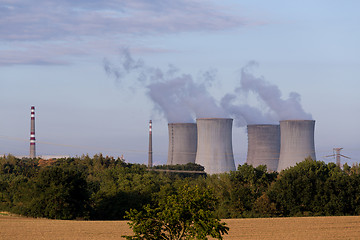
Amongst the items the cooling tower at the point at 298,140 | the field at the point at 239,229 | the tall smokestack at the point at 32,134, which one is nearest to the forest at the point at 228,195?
the field at the point at 239,229

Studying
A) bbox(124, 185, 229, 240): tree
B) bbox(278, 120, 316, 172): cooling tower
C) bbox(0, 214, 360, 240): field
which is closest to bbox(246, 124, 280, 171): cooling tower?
bbox(278, 120, 316, 172): cooling tower

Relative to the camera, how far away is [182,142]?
51.8m

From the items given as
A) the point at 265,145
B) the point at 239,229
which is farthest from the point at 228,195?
the point at 265,145

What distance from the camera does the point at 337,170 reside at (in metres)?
36.5

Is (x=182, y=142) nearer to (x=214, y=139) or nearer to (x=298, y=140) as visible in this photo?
(x=214, y=139)

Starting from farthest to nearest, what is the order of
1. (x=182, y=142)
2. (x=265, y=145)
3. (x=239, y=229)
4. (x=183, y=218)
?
(x=182, y=142) → (x=265, y=145) → (x=239, y=229) → (x=183, y=218)

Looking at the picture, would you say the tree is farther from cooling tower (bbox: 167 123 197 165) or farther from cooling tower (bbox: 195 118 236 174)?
cooling tower (bbox: 167 123 197 165)

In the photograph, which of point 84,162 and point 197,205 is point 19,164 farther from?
point 197,205

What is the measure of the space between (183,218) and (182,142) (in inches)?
1594

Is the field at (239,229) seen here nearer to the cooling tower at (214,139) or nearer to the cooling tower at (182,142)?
the cooling tower at (214,139)

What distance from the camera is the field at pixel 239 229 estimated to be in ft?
69.7

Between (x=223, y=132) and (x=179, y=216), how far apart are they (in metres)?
35.0

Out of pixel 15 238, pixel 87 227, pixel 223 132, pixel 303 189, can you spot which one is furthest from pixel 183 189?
pixel 223 132

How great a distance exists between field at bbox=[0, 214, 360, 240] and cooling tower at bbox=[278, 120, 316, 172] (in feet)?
56.8
